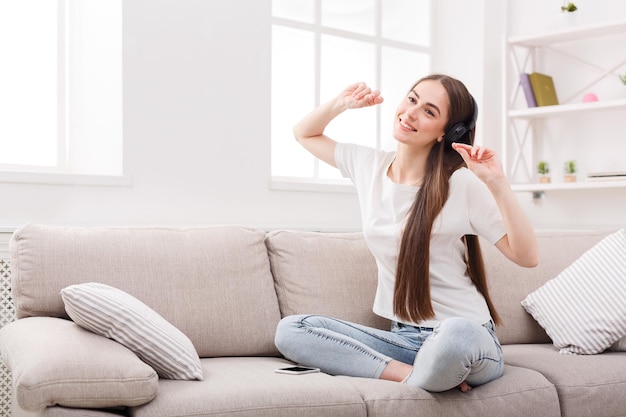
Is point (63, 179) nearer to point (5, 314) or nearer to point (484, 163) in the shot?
point (5, 314)

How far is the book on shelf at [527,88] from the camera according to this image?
3.98 meters

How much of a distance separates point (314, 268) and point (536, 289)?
2.78ft

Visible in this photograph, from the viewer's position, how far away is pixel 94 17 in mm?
3145

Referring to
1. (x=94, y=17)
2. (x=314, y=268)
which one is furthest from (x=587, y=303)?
(x=94, y=17)

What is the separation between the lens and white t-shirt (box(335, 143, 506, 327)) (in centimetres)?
248

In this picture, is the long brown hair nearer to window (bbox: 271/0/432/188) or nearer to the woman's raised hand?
the woman's raised hand

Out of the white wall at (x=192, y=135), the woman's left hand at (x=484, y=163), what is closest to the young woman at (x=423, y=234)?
the woman's left hand at (x=484, y=163)

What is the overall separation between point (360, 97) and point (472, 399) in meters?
0.98

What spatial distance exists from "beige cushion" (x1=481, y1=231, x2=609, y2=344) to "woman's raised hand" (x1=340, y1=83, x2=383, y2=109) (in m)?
0.81

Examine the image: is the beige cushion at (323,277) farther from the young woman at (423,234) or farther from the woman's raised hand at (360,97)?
the woman's raised hand at (360,97)

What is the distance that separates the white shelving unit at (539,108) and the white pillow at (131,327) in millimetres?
2306

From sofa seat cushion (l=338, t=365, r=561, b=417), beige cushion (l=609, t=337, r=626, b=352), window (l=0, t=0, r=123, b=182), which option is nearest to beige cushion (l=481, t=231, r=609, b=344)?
beige cushion (l=609, t=337, r=626, b=352)

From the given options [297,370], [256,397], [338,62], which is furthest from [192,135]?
[256,397]

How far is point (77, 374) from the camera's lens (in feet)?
5.97
